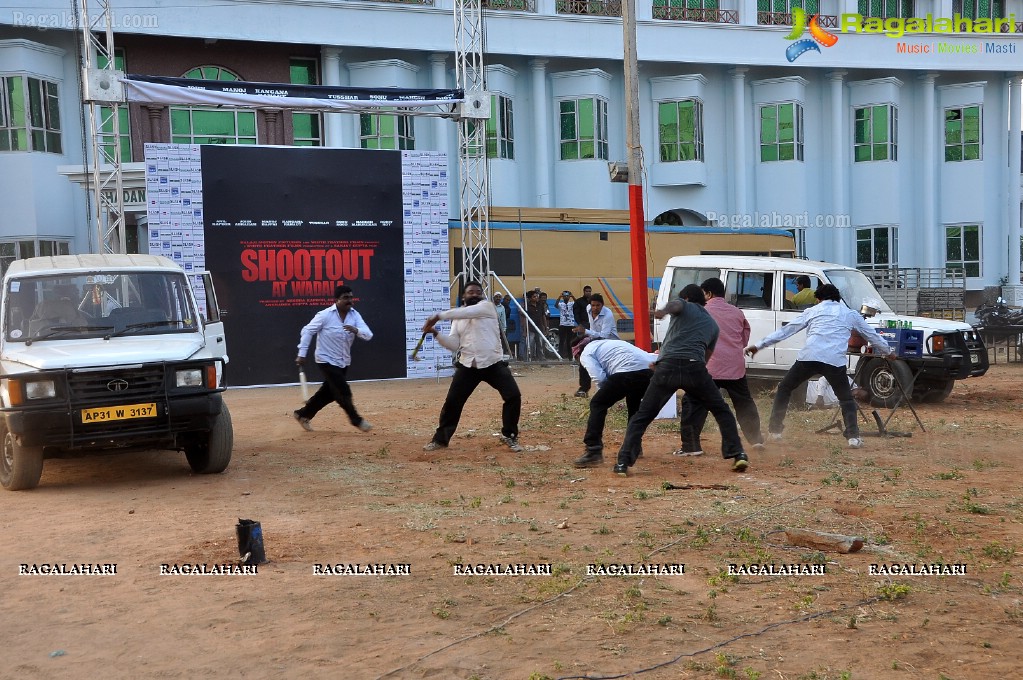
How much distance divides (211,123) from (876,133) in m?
20.5

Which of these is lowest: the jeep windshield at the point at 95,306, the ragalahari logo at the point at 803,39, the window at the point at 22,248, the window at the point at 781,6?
the jeep windshield at the point at 95,306

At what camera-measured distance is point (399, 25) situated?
95.0 feet

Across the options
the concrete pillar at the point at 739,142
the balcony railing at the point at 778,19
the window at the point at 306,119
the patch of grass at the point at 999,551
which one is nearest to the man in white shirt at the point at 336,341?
the patch of grass at the point at 999,551

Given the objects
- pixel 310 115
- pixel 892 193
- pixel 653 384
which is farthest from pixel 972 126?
pixel 653 384

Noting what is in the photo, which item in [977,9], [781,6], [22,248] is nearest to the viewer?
[22,248]

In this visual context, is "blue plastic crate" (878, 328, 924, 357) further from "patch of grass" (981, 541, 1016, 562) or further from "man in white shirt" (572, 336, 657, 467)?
"patch of grass" (981, 541, 1016, 562)

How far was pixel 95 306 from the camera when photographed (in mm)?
9625

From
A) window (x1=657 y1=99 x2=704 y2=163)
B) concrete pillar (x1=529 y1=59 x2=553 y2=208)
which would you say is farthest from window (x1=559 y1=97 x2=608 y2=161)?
window (x1=657 y1=99 x2=704 y2=163)

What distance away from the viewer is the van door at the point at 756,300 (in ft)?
48.7

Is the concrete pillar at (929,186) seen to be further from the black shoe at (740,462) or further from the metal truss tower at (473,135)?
the black shoe at (740,462)

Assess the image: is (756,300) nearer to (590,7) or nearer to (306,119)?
(306,119)

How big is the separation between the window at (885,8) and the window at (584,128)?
947 cm

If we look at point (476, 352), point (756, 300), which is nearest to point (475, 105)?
point (756, 300)

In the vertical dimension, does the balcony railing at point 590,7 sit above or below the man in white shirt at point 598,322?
above
